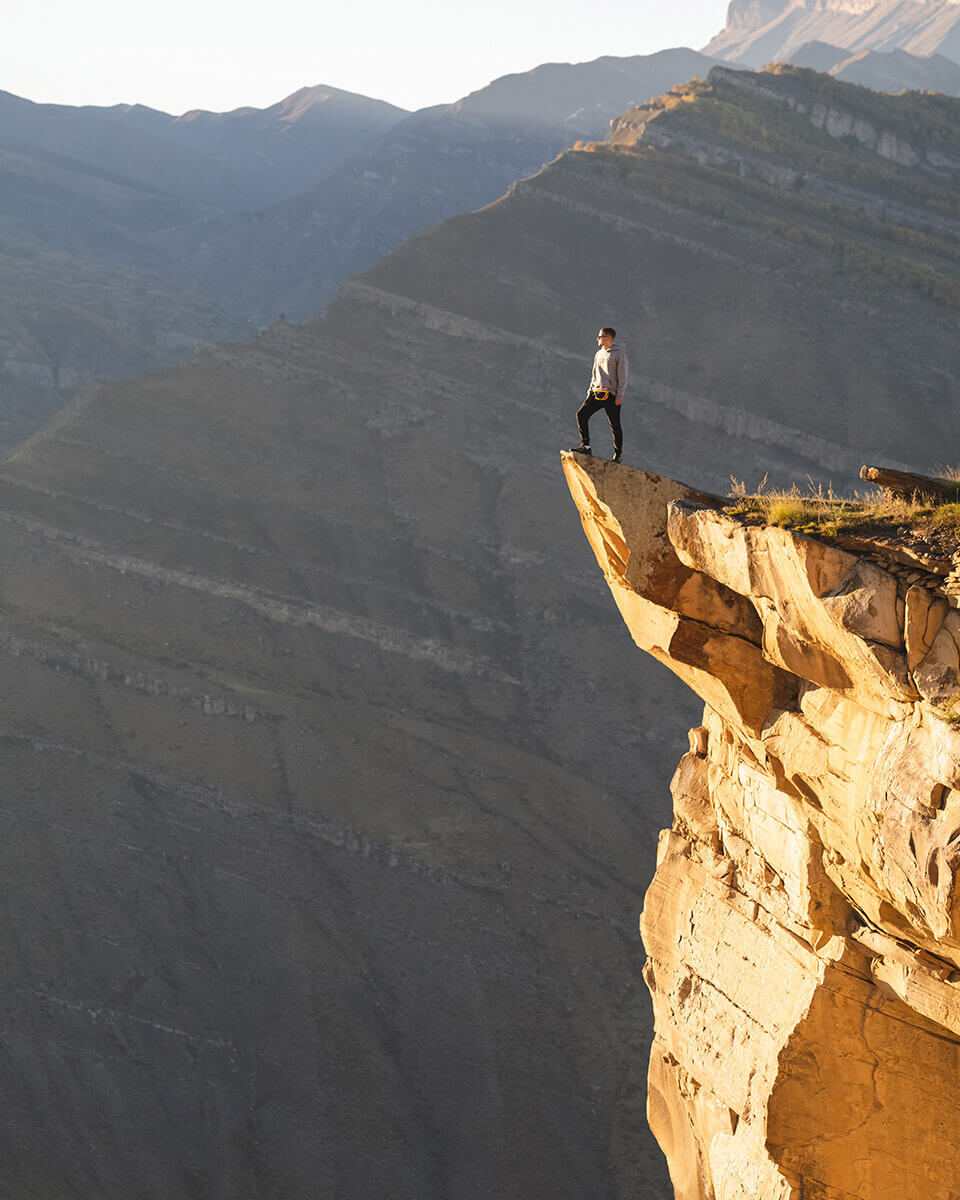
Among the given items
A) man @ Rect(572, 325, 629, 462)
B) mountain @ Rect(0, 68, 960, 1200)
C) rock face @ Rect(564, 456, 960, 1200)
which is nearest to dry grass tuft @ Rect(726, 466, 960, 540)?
rock face @ Rect(564, 456, 960, 1200)

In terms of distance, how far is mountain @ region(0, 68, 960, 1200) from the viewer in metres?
41.3

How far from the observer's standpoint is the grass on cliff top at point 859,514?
47.2 ft

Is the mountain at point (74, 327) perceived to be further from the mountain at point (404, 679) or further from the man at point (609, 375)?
the man at point (609, 375)

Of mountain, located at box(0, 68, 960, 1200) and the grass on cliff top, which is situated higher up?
the grass on cliff top

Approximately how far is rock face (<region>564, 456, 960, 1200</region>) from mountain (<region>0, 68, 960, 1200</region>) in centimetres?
134

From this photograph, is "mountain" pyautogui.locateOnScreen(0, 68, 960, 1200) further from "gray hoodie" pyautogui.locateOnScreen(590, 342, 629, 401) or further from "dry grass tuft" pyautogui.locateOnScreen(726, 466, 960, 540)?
"gray hoodie" pyautogui.locateOnScreen(590, 342, 629, 401)

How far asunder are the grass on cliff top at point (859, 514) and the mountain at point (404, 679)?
2.35 meters

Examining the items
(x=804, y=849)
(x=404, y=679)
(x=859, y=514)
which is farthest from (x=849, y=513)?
(x=404, y=679)

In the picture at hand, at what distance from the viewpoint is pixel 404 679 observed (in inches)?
2499

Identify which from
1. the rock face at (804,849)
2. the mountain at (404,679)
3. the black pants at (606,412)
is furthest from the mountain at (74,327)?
A: the rock face at (804,849)

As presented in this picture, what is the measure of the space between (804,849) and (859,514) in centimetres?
444

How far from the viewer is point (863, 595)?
44.3ft

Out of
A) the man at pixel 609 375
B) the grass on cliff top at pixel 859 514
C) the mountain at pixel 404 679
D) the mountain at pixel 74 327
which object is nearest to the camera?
the grass on cliff top at pixel 859 514

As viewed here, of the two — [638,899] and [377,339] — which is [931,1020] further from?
[377,339]
